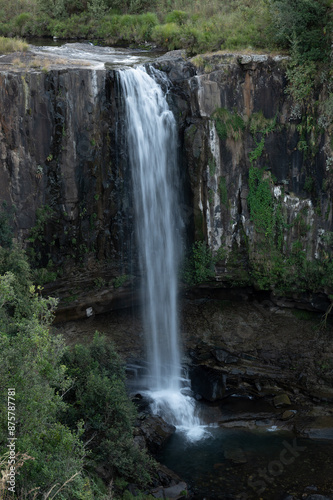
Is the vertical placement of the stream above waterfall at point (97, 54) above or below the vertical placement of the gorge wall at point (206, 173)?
above

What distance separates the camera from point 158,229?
20.6 metres

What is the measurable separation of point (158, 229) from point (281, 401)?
334 inches

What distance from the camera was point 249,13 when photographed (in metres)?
22.6

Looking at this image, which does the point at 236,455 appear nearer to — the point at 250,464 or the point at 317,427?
the point at 250,464

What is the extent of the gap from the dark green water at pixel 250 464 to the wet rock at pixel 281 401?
146 centimetres

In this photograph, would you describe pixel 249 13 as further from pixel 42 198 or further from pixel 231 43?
pixel 42 198

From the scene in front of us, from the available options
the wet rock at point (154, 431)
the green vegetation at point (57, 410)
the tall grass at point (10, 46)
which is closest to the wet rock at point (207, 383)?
the wet rock at point (154, 431)

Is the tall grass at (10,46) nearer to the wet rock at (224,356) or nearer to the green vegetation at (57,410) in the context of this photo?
the green vegetation at (57,410)

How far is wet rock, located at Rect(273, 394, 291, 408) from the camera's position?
18.5 m

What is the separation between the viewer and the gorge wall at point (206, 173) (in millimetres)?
17953

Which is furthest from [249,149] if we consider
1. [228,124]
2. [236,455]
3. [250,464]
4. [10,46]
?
[250,464]

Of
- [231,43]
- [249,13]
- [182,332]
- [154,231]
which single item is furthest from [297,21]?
[182,332]

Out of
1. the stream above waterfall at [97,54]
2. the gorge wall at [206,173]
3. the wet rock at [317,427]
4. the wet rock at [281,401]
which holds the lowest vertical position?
the wet rock at [317,427]

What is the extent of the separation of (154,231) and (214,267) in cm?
307
